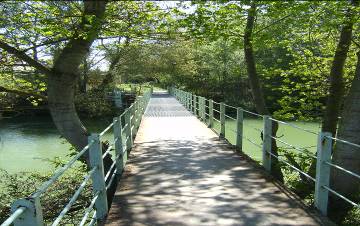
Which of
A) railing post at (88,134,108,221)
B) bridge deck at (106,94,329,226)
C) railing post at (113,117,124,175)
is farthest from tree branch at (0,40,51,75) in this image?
railing post at (88,134,108,221)

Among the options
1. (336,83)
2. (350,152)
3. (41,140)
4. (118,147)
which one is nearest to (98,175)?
(118,147)

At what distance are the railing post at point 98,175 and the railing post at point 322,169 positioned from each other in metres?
2.46

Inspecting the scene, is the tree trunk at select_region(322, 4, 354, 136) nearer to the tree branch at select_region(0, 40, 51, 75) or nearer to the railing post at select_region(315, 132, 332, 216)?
the railing post at select_region(315, 132, 332, 216)

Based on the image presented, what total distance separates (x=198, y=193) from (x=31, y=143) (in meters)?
23.0

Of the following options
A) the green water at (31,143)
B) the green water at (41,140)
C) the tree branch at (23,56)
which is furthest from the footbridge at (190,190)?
the green water at (41,140)

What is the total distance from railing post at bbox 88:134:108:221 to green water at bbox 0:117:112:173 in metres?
10.6

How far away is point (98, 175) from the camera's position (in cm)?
461

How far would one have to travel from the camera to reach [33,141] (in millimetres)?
27109

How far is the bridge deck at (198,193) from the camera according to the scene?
15.0 ft

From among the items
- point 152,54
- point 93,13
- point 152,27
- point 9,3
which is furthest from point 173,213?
point 152,54

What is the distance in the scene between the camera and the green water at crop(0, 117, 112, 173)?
20312 millimetres

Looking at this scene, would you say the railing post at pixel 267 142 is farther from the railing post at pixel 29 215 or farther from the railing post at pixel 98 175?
the railing post at pixel 29 215

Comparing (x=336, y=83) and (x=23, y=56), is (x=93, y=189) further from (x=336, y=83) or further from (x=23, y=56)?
(x=336, y=83)

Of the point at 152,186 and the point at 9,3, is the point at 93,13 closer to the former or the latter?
the point at 9,3
